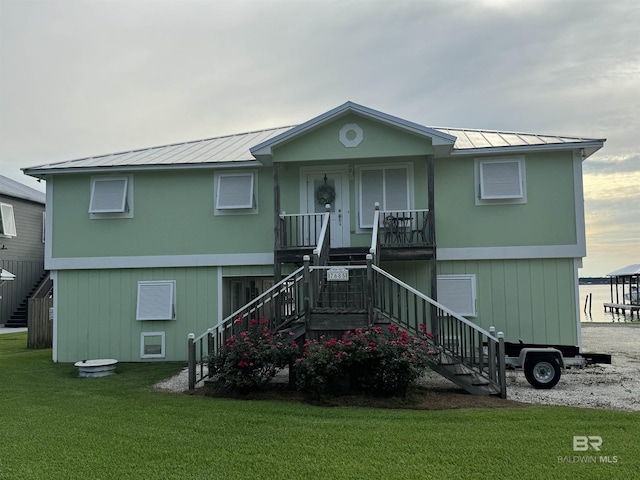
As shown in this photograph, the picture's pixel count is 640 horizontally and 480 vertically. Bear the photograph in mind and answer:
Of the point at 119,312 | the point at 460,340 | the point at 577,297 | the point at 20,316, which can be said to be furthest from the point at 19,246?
the point at 577,297

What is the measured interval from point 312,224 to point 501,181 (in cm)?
463

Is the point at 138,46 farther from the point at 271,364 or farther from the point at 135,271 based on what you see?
the point at 271,364

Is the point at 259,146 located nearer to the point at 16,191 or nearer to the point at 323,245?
the point at 323,245

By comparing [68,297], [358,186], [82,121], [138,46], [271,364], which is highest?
[138,46]

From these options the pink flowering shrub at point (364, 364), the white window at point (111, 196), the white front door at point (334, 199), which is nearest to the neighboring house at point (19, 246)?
the white window at point (111, 196)

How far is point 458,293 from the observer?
12.2 m

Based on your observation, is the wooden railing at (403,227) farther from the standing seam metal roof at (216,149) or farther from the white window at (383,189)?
the standing seam metal roof at (216,149)

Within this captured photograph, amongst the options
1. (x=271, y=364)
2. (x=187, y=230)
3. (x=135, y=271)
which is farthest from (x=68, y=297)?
(x=271, y=364)

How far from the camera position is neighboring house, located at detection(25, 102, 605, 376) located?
39.2 feet

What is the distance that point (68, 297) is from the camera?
13.5m

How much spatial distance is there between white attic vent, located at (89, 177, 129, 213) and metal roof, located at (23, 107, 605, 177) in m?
0.44

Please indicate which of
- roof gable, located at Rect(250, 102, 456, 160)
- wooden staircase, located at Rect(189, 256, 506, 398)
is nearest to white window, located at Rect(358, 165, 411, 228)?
roof gable, located at Rect(250, 102, 456, 160)

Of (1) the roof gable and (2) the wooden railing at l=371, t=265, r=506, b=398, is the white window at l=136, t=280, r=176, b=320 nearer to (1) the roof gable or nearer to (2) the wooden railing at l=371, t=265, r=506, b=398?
(1) the roof gable

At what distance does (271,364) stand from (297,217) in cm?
466
